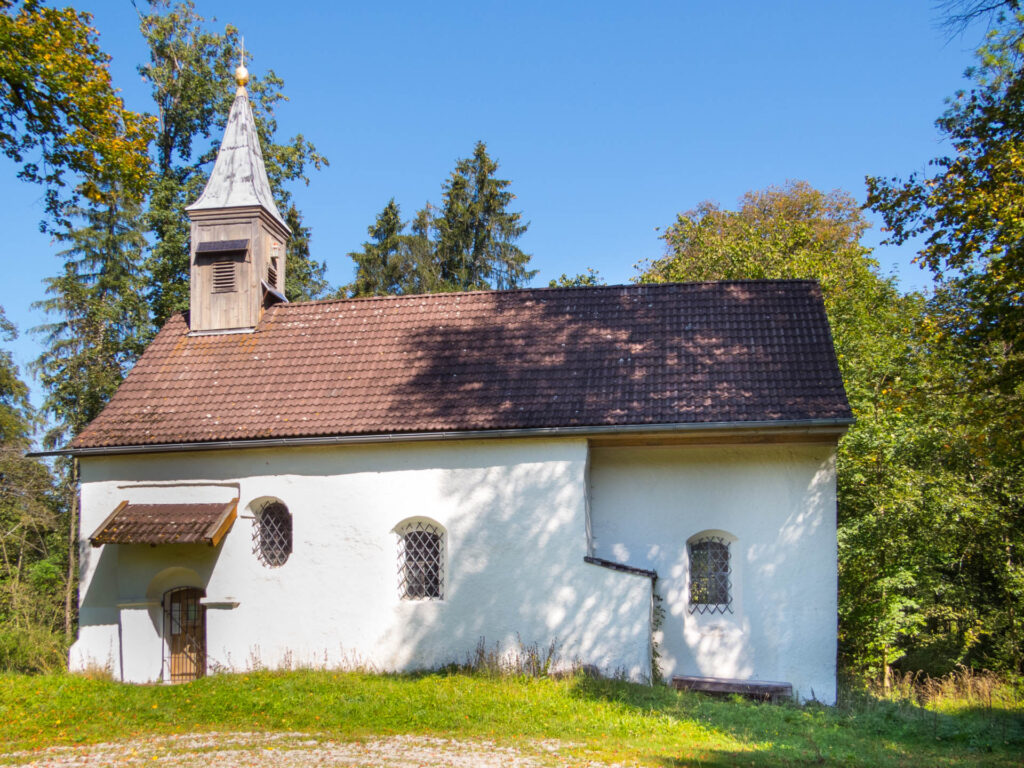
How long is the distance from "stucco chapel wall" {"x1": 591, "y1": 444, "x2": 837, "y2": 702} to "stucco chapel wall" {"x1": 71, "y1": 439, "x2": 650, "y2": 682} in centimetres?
104

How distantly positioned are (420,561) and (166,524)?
3.87 m

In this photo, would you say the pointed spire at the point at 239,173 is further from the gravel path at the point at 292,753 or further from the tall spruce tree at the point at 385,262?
the tall spruce tree at the point at 385,262

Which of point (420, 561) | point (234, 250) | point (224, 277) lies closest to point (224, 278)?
point (224, 277)

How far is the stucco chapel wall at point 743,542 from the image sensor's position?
1281cm

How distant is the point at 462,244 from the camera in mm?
35062

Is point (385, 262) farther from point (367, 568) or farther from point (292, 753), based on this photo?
point (292, 753)

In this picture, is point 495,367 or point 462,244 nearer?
point 495,367

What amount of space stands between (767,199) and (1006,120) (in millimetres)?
20233

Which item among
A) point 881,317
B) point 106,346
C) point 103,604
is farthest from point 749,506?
point 106,346

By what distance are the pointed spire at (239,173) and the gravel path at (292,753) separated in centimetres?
1094

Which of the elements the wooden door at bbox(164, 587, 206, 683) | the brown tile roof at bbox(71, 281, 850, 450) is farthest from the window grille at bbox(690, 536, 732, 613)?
the wooden door at bbox(164, 587, 206, 683)

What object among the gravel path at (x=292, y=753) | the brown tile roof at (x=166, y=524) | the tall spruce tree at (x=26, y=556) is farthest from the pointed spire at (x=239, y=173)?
the gravel path at (x=292, y=753)

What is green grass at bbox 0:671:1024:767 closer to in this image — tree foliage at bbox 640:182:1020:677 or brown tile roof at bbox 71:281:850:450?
brown tile roof at bbox 71:281:850:450

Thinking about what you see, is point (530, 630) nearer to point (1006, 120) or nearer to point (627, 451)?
point (627, 451)
